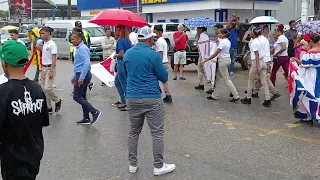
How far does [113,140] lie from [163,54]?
460 cm

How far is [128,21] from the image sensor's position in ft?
31.3

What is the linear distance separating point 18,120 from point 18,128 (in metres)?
0.06

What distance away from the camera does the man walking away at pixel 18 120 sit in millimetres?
3130

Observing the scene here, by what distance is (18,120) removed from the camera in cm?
316

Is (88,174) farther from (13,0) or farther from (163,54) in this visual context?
(13,0)

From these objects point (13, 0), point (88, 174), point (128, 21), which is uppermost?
point (13, 0)

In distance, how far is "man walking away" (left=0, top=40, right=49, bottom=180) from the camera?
10.3 ft

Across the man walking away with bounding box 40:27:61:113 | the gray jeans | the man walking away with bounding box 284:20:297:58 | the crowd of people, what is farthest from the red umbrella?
the man walking away with bounding box 284:20:297:58

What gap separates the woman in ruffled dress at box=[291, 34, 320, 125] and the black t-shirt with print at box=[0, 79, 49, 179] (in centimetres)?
555

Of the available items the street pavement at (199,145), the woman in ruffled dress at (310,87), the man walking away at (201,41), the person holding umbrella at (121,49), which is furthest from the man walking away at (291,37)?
the person holding umbrella at (121,49)

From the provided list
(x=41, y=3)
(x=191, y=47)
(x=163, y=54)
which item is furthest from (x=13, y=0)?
(x=163, y=54)

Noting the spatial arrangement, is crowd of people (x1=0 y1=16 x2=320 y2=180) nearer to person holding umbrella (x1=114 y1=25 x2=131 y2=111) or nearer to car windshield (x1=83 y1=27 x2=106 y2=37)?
person holding umbrella (x1=114 y1=25 x2=131 y2=111)

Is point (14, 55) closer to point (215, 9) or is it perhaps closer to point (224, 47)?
point (224, 47)

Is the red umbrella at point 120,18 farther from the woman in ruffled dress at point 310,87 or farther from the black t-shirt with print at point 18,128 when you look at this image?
the black t-shirt with print at point 18,128
